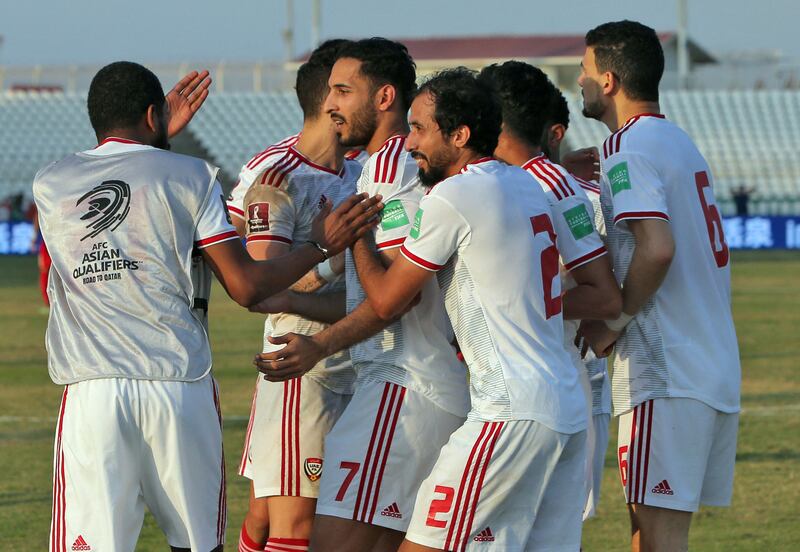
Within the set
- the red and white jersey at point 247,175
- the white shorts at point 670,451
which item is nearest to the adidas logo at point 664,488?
the white shorts at point 670,451

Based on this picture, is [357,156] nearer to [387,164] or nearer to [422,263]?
[387,164]

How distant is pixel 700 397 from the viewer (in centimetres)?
496

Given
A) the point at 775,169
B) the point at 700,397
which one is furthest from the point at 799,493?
the point at 775,169

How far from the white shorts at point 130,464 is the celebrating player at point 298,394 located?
761 mm

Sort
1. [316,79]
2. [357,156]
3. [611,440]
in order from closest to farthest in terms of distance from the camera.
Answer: [316,79] → [357,156] → [611,440]

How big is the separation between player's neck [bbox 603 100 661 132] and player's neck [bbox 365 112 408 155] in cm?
84

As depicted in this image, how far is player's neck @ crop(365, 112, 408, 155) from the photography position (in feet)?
16.8

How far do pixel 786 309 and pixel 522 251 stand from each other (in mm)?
18349

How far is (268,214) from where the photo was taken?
17.3 feet

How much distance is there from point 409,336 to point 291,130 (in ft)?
147

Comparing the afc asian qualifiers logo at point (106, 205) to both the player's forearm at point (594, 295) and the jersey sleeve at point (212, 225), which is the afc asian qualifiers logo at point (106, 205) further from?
the player's forearm at point (594, 295)

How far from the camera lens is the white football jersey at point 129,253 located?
4.60m

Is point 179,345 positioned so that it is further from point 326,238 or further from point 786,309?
point 786,309

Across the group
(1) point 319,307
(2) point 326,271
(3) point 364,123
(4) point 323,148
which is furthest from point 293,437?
(3) point 364,123
